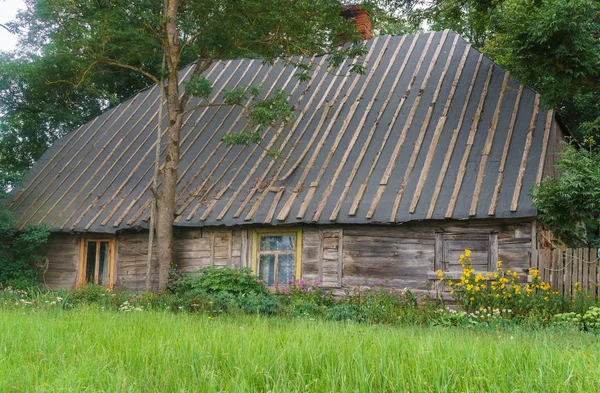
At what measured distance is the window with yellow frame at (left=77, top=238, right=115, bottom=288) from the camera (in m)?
17.2

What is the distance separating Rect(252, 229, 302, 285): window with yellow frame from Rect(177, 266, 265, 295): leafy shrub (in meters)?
1.09

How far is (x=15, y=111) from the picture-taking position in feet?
79.2

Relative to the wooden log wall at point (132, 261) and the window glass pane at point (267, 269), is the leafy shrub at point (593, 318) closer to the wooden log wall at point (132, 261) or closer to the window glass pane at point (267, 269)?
the window glass pane at point (267, 269)

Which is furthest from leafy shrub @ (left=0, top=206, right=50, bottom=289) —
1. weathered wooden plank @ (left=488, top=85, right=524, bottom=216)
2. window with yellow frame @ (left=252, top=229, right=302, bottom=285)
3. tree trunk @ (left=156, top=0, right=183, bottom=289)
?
weathered wooden plank @ (left=488, top=85, right=524, bottom=216)

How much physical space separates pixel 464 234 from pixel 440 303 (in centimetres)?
156

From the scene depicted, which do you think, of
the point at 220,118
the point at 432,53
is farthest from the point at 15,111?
the point at 432,53

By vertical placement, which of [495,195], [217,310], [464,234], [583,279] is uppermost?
[495,195]

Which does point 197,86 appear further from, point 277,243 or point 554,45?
point 554,45

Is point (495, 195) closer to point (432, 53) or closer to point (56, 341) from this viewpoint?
point (432, 53)

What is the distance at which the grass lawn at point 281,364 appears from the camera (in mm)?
4324

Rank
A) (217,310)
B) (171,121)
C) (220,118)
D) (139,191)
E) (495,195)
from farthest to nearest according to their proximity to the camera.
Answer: (220,118)
(139,191)
(171,121)
(495,195)
(217,310)

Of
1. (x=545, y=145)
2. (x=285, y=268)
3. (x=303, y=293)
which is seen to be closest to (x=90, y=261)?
(x=285, y=268)

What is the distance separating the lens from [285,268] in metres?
15.0

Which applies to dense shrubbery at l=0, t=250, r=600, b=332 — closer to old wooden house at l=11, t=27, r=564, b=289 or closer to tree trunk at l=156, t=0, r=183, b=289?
old wooden house at l=11, t=27, r=564, b=289
